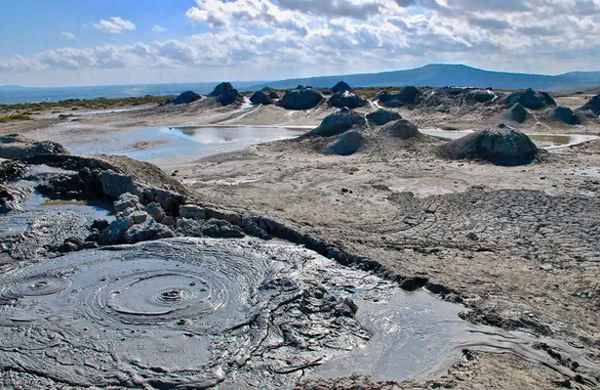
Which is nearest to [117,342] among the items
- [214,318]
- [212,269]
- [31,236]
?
[214,318]

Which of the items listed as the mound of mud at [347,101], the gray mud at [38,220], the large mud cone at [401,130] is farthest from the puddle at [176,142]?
the gray mud at [38,220]

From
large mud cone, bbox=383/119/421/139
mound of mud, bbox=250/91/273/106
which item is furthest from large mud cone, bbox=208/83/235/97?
large mud cone, bbox=383/119/421/139

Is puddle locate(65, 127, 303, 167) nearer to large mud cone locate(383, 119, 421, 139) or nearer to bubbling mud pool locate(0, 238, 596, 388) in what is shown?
large mud cone locate(383, 119, 421, 139)

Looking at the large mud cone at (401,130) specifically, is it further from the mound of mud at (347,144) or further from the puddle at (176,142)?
the puddle at (176,142)

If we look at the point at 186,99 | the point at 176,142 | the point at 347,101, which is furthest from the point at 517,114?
the point at 186,99

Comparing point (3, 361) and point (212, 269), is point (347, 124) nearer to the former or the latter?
point (212, 269)

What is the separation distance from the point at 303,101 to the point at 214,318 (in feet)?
183

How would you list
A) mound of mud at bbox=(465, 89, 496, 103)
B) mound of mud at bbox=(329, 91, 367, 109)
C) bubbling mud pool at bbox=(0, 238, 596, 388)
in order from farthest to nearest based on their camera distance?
1. mound of mud at bbox=(329, 91, 367, 109)
2. mound of mud at bbox=(465, 89, 496, 103)
3. bubbling mud pool at bbox=(0, 238, 596, 388)

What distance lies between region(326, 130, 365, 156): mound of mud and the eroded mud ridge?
19.7 m

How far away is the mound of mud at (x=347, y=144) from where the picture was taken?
1351 inches

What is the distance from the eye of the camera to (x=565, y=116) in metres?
50.6

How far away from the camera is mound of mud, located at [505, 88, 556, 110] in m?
54.4

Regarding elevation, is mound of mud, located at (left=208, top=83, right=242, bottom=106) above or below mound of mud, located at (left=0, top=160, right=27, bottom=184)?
above

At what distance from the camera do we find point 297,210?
830 inches
